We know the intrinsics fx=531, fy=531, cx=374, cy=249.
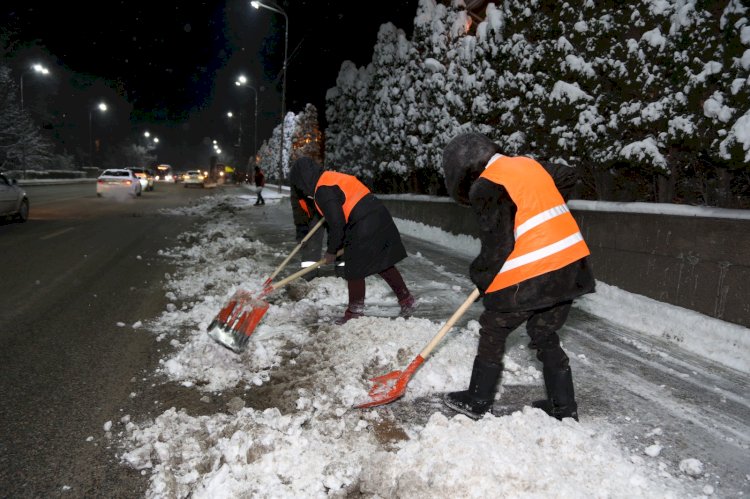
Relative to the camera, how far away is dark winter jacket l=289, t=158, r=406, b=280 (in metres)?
4.73

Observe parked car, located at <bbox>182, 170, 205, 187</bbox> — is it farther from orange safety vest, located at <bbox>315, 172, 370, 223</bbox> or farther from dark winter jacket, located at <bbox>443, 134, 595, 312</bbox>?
dark winter jacket, located at <bbox>443, 134, 595, 312</bbox>

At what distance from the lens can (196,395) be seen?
136 inches

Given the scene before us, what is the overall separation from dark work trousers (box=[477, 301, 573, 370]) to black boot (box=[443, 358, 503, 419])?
4 centimetres

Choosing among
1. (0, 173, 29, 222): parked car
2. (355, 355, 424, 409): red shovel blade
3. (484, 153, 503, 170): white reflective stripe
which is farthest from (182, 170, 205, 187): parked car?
(484, 153, 503, 170): white reflective stripe

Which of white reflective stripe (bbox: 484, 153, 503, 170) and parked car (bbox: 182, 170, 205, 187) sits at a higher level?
white reflective stripe (bbox: 484, 153, 503, 170)

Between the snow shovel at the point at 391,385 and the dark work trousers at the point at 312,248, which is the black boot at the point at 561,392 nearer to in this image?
the snow shovel at the point at 391,385

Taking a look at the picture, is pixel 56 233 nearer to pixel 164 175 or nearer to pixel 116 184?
pixel 116 184

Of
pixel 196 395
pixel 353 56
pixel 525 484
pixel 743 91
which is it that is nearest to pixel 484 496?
pixel 525 484

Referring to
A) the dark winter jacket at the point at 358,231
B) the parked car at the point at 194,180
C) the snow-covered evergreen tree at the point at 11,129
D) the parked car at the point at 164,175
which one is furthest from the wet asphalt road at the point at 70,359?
the parked car at the point at 164,175

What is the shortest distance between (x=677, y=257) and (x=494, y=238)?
10.4ft

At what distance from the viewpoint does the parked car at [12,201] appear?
41.2 feet

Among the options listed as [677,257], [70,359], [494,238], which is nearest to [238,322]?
[70,359]

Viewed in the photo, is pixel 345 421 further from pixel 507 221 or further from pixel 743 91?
pixel 743 91

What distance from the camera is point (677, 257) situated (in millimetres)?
5051
